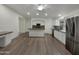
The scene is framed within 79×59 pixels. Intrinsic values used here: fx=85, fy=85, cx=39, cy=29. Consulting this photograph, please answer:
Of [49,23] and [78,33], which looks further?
[49,23]

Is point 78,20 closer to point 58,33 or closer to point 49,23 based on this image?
point 49,23

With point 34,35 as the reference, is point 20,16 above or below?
above

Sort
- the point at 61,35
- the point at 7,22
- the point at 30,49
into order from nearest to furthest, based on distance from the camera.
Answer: the point at 7,22 → the point at 30,49 → the point at 61,35

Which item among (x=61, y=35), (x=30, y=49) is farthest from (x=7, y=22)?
(x=61, y=35)

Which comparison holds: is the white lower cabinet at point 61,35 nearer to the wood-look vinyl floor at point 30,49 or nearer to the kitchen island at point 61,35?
the kitchen island at point 61,35

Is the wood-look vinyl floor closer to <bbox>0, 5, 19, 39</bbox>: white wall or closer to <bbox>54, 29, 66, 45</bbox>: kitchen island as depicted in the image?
<bbox>54, 29, 66, 45</bbox>: kitchen island

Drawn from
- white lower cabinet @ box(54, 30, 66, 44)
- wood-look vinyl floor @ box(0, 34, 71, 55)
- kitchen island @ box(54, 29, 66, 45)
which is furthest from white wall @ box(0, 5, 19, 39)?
white lower cabinet @ box(54, 30, 66, 44)

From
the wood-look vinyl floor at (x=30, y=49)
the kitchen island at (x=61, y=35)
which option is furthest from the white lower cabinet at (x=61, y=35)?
the wood-look vinyl floor at (x=30, y=49)

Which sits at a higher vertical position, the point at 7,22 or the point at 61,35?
the point at 7,22

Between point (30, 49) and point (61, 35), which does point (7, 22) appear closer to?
point (30, 49)

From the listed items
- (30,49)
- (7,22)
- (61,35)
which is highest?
(7,22)

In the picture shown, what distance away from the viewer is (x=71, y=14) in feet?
14.7
